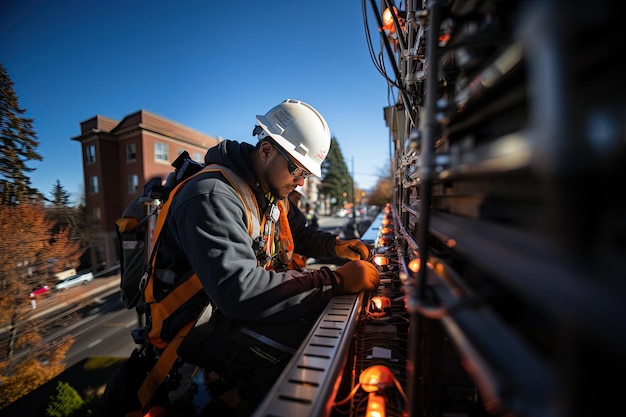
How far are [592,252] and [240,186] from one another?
95.8 inches

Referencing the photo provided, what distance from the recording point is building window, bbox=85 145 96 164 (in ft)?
82.0

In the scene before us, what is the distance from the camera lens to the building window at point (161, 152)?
25.0m

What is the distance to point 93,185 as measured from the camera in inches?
984

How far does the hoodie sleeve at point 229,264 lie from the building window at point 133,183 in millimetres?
27161

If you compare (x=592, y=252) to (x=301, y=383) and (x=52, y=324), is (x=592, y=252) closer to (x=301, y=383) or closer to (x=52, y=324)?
(x=301, y=383)

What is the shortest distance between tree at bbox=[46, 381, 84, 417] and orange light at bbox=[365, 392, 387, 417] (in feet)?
32.7

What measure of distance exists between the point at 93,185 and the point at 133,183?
3.72 metres

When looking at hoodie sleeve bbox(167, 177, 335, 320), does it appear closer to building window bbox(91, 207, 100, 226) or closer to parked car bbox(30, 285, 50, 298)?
parked car bbox(30, 285, 50, 298)

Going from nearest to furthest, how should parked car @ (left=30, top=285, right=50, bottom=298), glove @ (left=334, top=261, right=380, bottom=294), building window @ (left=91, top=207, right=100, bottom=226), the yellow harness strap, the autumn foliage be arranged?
the yellow harness strap
glove @ (left=334, top=261, right=380, bottom=294)
the autumn foliage
parked car @ (left=30, top=285, right=50, bottom=298)
building window @ (left=91, top=207, right=100, bottom=226)

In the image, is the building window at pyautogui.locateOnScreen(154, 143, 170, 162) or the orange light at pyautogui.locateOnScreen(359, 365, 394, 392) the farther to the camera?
the building window at pyautogui.locateOnScreen(154, 143, 170, 162)

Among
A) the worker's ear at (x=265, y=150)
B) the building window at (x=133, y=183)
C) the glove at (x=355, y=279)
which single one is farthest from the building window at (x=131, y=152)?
the glove at (x=355, y=279)

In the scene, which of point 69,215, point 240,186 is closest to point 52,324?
point 69,215

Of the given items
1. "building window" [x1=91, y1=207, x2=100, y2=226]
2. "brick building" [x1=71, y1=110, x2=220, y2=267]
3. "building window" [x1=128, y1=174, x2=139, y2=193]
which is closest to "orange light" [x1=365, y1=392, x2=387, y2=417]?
"brick building" [x1=71, y1=110, x2=220, y2=267]

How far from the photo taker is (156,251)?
2.39 meters
